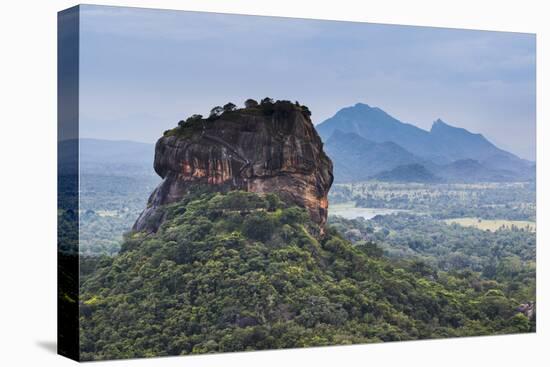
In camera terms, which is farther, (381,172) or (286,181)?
(381,172)

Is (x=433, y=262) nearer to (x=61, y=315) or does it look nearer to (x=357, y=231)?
(x=357, y=231)

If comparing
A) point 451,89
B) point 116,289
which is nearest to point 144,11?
point 116,289

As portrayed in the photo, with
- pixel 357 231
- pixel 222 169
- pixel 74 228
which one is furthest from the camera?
pixel 357 231

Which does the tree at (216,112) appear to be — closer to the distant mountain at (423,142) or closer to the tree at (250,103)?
the tree at (250,103)

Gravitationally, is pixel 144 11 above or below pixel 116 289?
above

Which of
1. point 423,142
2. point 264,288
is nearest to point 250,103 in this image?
point 264,288
